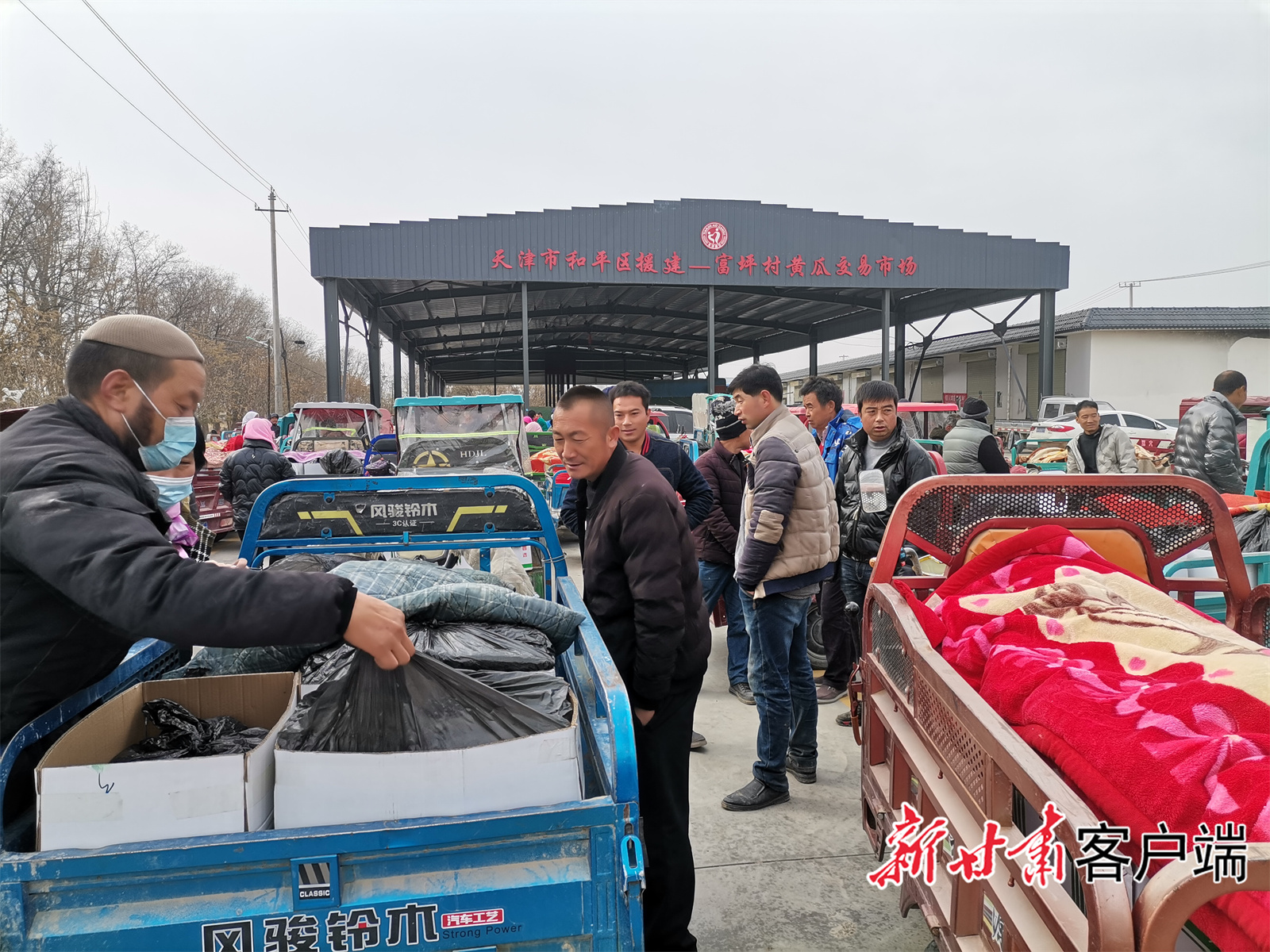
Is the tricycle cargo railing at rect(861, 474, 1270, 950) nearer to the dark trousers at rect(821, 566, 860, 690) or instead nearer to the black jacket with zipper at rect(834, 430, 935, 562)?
the black jacket with zipper at rect(834, 430, 935, 562)

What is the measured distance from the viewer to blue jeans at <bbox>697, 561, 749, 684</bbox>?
4.90 m

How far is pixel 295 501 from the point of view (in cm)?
288

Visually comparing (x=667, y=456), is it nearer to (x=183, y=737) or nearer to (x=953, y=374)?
(x=183, y=737)

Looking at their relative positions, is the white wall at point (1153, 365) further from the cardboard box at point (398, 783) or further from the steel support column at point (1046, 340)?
the cardboard box at point (398, 783)

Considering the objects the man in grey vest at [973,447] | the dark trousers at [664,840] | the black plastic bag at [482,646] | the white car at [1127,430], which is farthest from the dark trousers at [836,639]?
the white car at [1127,430]

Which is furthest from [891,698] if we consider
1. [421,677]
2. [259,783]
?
[259,783]

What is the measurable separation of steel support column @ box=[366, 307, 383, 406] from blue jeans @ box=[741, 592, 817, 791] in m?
20.6

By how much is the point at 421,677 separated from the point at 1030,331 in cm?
3150

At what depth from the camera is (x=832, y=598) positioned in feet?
16.5

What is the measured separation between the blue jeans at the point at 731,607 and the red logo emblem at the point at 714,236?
653 inches

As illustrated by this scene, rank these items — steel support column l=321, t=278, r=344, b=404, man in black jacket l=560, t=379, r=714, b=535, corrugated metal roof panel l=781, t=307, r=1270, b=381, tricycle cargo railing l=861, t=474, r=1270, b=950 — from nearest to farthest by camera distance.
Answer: tricycle cargo railing l=861, t=474, r=1270, b=950 < man in black jacket l=560, t=379, r=714, b=535 < steel support column l=321, t=278, r=344, b=404 < corrugated metal roof panel l=781, t=307, r=1270, b=381

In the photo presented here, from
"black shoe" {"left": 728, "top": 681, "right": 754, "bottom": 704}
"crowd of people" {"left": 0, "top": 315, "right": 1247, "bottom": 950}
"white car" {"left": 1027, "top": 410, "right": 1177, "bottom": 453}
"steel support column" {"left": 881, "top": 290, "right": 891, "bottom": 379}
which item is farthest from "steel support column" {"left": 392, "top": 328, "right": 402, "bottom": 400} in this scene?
"black shoe" {"left": 728, "top": 681, "right": 754, "bottom": 704}

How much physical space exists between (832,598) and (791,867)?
2.21 meters

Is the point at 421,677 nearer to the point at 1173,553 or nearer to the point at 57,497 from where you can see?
the point at 57,497
